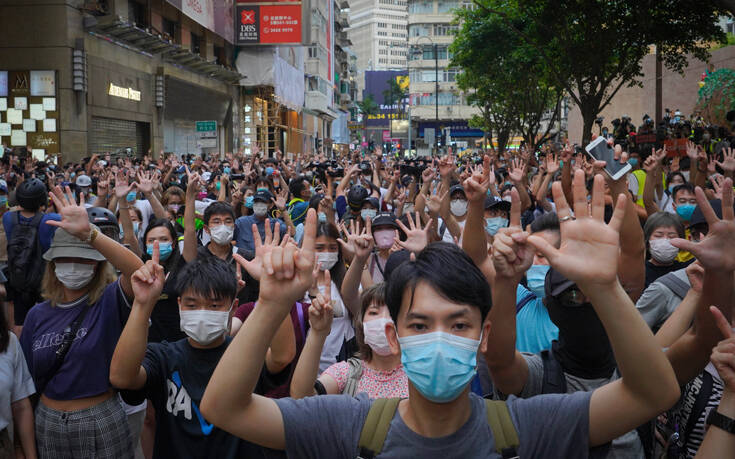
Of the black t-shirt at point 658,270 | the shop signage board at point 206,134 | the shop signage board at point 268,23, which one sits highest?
the shop signage board at point 268,23

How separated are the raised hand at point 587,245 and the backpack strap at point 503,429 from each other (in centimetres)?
47

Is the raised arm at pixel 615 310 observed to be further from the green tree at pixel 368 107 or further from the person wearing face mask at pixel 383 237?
the green tree at pixel 368 107

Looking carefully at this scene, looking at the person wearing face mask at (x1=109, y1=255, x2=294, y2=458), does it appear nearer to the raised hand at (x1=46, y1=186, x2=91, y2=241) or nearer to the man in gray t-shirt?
the raised hand at (x1=46, y1=186, x2=91, y2=241)

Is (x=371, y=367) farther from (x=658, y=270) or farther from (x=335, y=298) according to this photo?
(x=658, y=270)

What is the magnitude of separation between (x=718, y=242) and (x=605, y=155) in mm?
1525

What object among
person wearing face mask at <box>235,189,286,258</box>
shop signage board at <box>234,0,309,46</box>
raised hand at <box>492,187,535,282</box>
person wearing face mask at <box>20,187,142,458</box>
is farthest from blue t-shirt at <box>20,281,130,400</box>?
shop signage board at <box>234,0,309,46</box>

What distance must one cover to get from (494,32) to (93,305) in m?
27.9

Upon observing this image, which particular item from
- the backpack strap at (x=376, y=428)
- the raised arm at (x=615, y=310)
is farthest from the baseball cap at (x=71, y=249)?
the raised arm at (x=615, y=310)

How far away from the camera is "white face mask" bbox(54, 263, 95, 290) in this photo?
3.62 m

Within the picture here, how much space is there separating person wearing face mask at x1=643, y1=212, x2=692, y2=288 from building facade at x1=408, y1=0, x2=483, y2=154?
81.1 m

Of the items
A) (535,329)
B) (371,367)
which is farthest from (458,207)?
(371,367)

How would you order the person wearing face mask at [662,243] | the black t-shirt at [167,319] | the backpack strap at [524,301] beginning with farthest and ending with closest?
the black t-shirt at [167,319] < the person wearing face mask at [662,243] < the backpack strap at [524,301]

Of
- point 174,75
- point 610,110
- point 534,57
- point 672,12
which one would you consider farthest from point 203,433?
point 610,110

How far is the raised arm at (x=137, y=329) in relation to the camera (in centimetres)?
303
